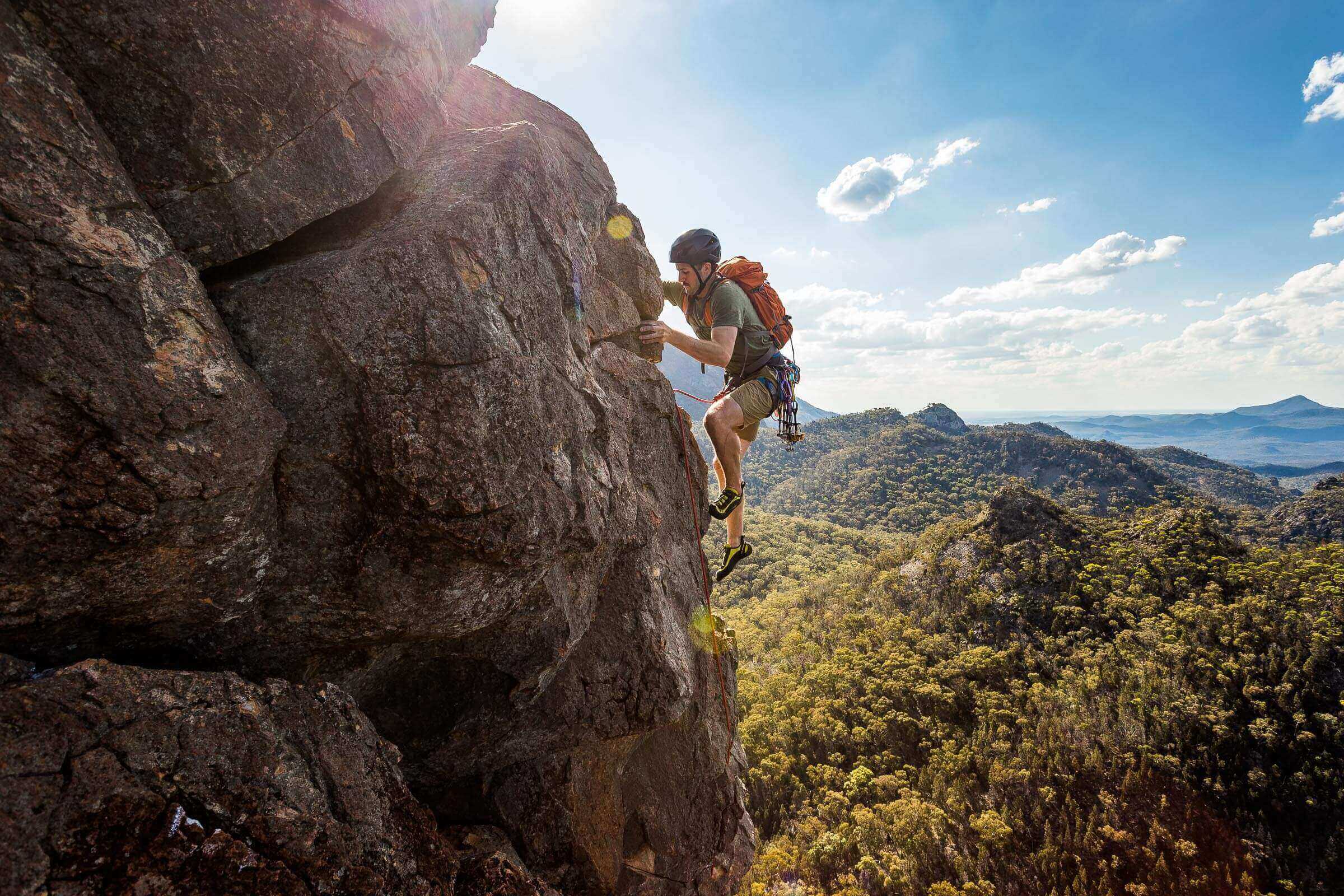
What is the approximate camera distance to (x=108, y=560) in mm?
2607

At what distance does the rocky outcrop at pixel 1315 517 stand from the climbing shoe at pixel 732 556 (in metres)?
111

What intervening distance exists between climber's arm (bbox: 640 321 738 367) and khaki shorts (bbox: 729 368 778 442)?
0.56 metres

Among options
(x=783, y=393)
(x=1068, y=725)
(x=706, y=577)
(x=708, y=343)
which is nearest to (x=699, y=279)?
(x=708, y=343)

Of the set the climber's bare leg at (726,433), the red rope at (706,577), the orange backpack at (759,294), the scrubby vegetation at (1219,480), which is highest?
the orange backpack at (759,294)

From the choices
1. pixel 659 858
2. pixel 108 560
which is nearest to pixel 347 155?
pixel 108 560

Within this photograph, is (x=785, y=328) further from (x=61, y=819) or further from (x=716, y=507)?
(x=61, y=819)

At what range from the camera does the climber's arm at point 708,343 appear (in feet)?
19.8

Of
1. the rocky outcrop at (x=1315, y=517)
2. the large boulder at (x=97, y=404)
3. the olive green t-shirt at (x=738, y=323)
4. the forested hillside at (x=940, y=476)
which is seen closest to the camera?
the large boulder at (x=97, y=404)

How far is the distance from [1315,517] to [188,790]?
137 meters

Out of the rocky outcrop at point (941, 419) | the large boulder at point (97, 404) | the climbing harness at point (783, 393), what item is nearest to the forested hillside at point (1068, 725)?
the climbing harness at point (783, 393)

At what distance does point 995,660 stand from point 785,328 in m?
43.1

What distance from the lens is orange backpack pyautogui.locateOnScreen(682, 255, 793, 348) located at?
704 cm

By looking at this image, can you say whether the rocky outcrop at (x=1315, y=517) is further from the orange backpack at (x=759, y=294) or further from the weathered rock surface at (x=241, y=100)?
the weathered rock surface at (x=241, y=100)

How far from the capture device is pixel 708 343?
600cm
